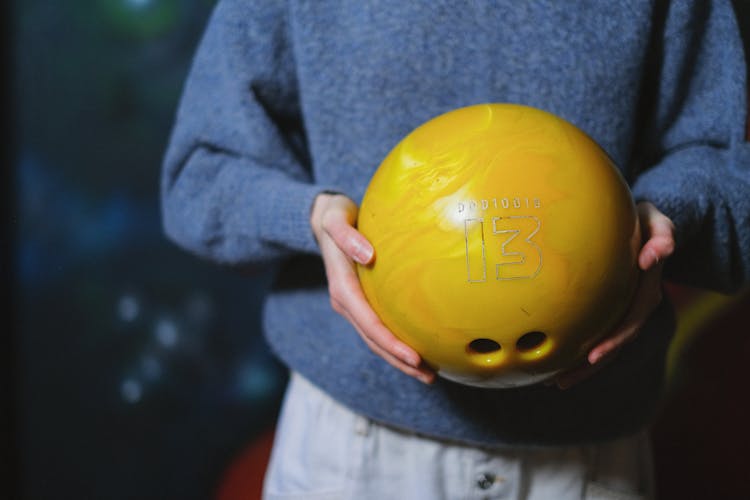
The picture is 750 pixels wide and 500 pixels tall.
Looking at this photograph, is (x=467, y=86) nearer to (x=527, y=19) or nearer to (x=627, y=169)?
(x=527, y=19)

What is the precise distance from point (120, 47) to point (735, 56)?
3.26ft

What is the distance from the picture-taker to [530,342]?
1.68ft

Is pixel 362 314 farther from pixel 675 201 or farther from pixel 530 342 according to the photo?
pixel 675 201

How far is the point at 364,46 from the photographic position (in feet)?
1.98

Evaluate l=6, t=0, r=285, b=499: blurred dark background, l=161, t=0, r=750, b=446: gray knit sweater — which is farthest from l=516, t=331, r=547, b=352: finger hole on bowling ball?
l=6, t=0, r=285, b=499: blurred dark background

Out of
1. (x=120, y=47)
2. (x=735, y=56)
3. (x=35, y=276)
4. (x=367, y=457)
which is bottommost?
(x=35, y=276)

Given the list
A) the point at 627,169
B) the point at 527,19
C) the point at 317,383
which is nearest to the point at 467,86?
the point at 527,19

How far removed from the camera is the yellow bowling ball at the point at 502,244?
18.7 inches

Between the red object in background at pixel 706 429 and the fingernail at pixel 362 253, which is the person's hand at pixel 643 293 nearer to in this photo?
the fingernail at pixel 362 253

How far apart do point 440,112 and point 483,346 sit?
209mm

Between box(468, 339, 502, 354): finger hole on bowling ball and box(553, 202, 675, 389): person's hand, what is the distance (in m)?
0.07

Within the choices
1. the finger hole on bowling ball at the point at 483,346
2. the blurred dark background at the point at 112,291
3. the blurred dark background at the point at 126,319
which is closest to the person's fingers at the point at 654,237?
the finger hole on bowling ball at the point at 483,346

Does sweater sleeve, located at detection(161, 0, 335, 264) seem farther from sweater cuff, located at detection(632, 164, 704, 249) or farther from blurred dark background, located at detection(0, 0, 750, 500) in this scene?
blurred dark background, located at detection(0, 0, 750, 500)

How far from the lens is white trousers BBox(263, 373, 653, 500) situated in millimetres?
639
